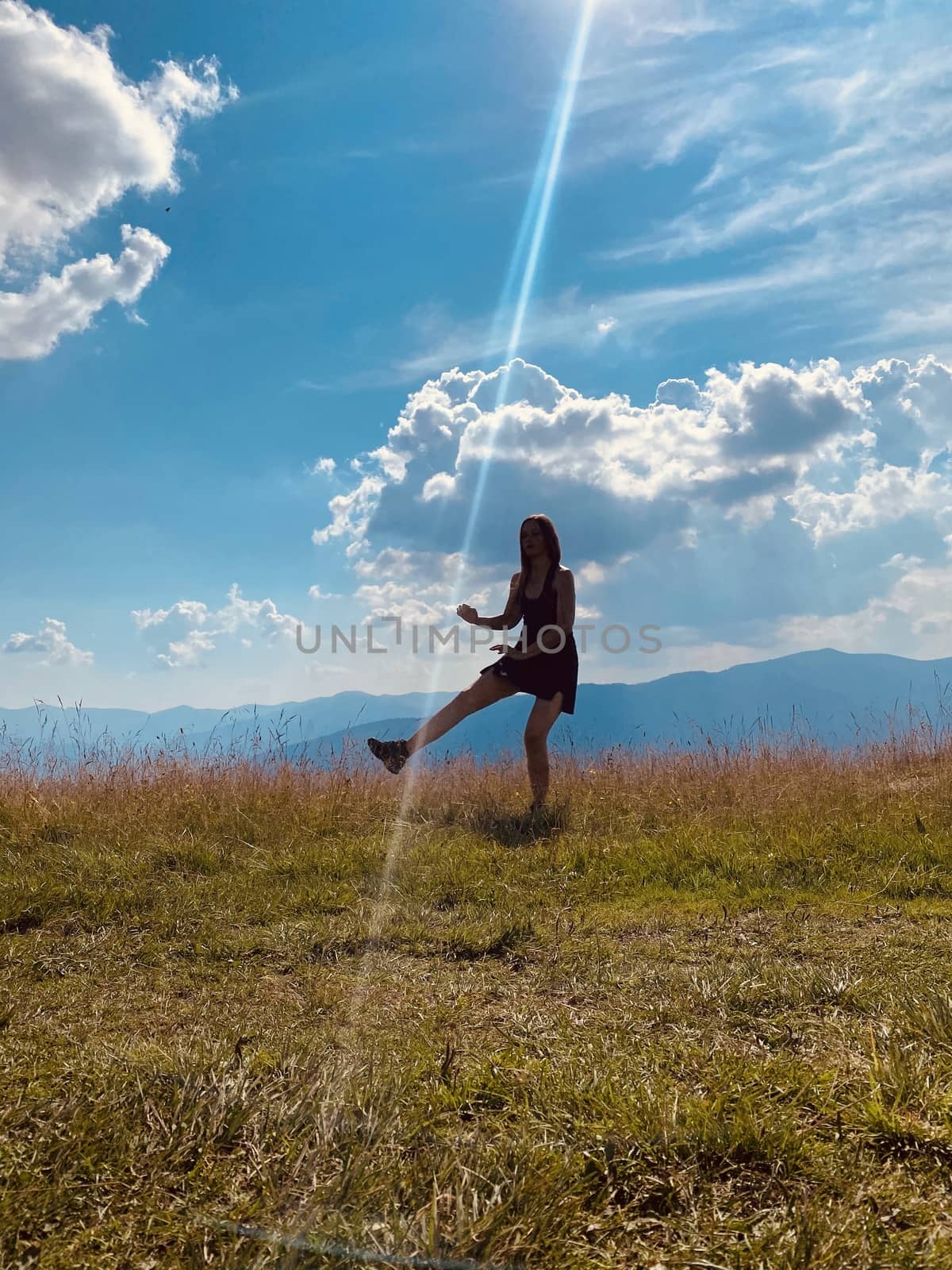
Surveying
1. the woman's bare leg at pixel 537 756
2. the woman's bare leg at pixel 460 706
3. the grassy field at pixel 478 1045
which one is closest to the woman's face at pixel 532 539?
the woman's bare leg at pixel 460 706

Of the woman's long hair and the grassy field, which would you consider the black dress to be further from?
the grassy field

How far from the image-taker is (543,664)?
7.21 m

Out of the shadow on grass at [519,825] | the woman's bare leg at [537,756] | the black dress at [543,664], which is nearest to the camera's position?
the shadow on grass at [519,825]

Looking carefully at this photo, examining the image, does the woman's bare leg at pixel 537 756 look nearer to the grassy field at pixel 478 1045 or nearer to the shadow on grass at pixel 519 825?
the shadow on grass at pixel 519 825

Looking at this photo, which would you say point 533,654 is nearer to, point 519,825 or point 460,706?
point 460,706

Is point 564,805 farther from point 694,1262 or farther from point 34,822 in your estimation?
point 694,1262

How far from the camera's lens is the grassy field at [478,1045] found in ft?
5.27

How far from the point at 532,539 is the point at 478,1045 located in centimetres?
525

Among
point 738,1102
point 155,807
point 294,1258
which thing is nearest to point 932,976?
point 738,1102

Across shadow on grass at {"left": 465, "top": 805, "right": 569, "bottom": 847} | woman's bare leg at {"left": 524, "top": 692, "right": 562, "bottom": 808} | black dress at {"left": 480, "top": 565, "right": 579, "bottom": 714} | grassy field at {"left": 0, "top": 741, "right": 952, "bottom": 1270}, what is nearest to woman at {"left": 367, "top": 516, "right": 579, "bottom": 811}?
black dress at {"left": 480, "top": 565, "right": 579, "bottom": 714}

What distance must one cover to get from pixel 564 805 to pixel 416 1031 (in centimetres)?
397

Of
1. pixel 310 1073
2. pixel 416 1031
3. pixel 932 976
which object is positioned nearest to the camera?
pixel 310 1073

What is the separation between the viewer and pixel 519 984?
319 cm

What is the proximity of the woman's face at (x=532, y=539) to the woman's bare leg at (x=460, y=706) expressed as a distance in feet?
3.72
